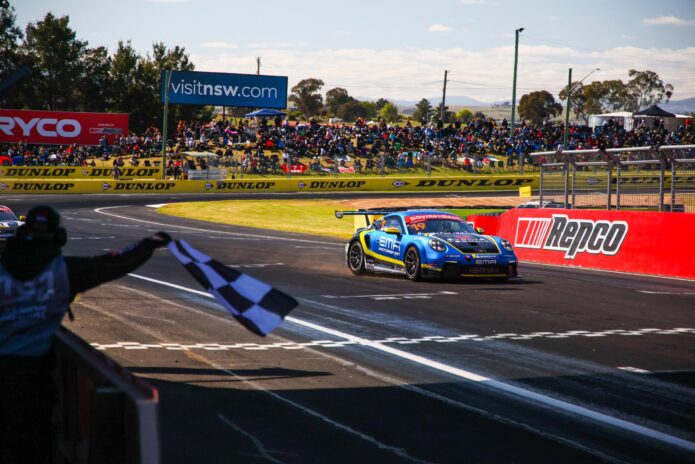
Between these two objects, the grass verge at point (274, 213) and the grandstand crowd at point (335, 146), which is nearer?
the grass verge at point (274, 213)

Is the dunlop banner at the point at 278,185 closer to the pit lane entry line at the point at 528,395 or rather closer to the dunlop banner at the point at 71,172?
the dunlop banner at the point at 71,172

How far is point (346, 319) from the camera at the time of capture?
41.7 feet

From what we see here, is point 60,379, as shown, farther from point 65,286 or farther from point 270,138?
point 270,138

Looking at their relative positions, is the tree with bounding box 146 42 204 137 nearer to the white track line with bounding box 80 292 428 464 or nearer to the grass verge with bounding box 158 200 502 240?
the grass verge with bounding box 158 200 502 240

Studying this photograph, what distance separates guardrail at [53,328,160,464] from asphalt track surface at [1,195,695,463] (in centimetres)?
116

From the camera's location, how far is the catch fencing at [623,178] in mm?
19078

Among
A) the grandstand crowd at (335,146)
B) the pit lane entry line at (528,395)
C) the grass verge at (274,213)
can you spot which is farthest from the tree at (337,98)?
the pit lane entry line at (528,395)

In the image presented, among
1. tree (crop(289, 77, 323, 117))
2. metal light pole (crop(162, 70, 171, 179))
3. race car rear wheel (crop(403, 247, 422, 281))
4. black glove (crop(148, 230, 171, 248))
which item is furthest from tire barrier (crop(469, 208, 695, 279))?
tree (crop(289, 77, 323, 117))

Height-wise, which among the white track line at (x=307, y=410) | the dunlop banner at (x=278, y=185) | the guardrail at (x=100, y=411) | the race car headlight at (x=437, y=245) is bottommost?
the dunlop banner at (x=278, y=185)

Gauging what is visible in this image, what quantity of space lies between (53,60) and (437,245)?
8494 cm

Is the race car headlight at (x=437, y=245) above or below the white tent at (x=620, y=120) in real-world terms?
below

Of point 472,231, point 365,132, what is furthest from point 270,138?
point 472,231

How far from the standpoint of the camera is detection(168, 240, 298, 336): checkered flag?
5.26 metres

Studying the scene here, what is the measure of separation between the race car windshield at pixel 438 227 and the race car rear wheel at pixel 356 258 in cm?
145
